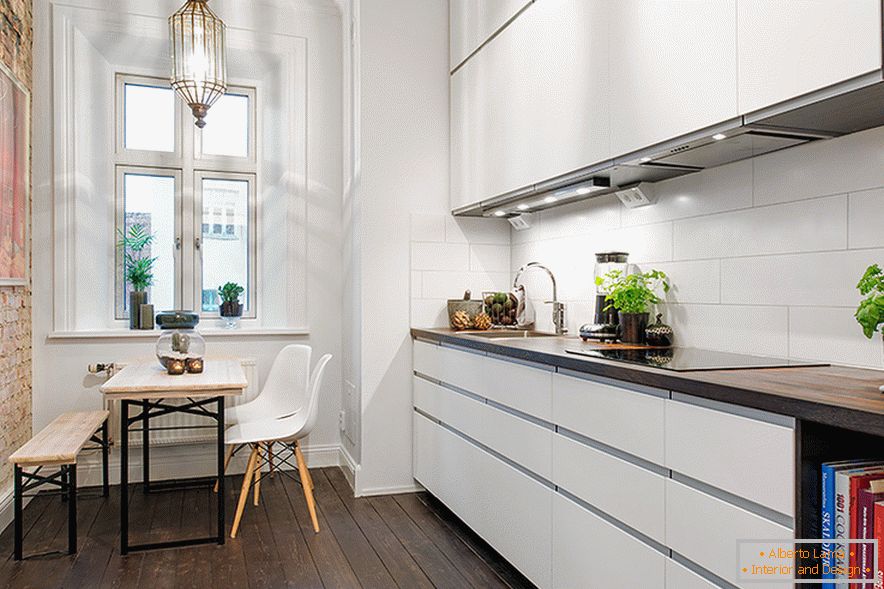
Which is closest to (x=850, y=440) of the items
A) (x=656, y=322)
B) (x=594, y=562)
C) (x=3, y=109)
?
(x=594, y=562)

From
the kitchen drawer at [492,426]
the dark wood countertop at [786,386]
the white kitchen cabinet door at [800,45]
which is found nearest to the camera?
the dark wood countertop at [786,386]

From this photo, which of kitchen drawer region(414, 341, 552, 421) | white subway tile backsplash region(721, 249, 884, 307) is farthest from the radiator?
white subway tile backsplash region(721, 249, 884, 307)

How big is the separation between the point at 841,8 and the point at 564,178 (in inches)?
51.9

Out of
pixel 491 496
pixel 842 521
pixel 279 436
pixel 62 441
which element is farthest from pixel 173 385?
pixel 842 521

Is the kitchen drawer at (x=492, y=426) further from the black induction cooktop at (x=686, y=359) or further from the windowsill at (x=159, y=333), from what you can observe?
the windowsill at (x=159, y=333)

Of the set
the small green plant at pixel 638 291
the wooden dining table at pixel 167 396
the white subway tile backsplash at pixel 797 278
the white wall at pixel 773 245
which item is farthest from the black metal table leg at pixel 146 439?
the white subway tile backsplash at pixel 797 278

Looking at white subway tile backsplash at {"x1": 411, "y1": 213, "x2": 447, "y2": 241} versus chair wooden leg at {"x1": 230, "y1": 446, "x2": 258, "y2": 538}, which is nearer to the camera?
chair wooden leg at {"x1": 230, "y1": 446, "x2": 258, "y2": 538}

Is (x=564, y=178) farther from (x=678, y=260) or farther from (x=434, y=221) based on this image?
(x=434, y=221)

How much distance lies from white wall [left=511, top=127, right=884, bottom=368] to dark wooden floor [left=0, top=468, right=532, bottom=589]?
1263mm

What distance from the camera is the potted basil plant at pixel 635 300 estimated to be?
105 inches

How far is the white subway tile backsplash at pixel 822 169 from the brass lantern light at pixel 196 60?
2.42m

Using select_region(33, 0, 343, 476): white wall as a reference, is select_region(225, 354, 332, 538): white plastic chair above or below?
below

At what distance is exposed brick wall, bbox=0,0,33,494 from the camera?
134 inches

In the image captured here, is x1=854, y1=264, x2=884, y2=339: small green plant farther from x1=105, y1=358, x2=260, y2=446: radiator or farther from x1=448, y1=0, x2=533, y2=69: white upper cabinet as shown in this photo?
x1=105, y1=358, x2=260, y2=446: radiator
